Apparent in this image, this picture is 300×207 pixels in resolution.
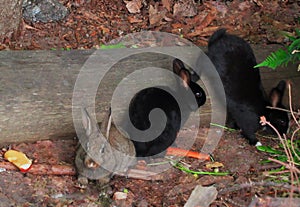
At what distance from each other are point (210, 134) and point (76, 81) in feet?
4.14

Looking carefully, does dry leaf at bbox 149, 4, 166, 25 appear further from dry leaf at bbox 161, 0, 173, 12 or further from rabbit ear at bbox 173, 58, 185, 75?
rabbit ear at bbox 173, 58, 185, 75

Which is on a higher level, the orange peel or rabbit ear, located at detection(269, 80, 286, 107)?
rabbit ear, located at detection(269, 80, 286, 107)

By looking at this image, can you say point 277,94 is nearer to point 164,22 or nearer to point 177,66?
point 177,66

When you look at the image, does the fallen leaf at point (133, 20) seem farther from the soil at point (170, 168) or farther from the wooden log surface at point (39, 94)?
the wooden log surface at point (39, 94)

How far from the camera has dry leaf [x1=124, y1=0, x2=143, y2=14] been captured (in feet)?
21.5

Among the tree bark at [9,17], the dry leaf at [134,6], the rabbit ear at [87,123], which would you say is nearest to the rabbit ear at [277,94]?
the rabbit ear at [87,123]

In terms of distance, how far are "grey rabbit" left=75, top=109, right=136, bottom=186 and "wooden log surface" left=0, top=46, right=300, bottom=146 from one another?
449mm

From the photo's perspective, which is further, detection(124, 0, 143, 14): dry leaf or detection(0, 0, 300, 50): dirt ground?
detection(124, 0, 143, 14): dry leaf

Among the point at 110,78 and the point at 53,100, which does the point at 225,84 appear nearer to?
the point at 110,78

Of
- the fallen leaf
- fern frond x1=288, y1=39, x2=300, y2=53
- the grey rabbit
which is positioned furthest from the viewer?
the fallen leaf

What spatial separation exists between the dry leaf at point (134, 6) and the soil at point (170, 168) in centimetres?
4

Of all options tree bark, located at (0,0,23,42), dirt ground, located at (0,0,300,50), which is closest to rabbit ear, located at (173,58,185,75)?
dirt ground, located at (0,0,300,50)

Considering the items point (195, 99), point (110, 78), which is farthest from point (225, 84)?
point (110, 78)

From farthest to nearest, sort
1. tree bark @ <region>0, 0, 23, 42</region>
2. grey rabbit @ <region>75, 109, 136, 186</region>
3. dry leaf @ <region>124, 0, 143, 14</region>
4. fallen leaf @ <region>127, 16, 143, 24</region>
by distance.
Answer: dry leaf @ <region>124, 0, 143, 14</region> → fallen leaf @ <region>127, 16, 143, 24</region> → tree bark @ <region>0, 0, 23, 42</region> → grey rabbit @ <region>75, 109, 136, 186</region>
